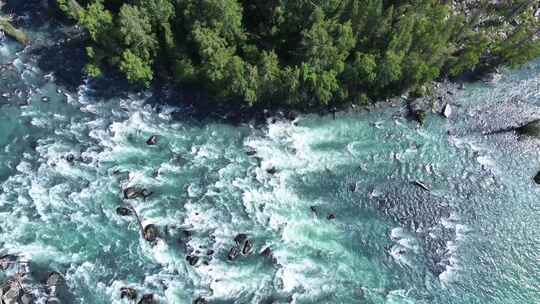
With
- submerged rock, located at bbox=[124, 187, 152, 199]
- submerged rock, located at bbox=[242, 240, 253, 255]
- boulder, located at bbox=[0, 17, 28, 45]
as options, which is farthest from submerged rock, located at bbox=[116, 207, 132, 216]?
boulder, located at bbox=[0, 17, 28, 45]

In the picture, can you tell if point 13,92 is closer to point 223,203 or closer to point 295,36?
point 223,203

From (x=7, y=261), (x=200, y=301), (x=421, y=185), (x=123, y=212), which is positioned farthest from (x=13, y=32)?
(x=421, y=185)

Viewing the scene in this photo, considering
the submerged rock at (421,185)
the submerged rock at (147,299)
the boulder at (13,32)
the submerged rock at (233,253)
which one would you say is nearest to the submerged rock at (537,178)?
the submerged rock at (421,185)

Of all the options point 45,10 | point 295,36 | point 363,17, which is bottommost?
point 45,10

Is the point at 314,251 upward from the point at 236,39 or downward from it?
downward

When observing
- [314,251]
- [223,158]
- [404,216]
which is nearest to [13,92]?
[223,158]

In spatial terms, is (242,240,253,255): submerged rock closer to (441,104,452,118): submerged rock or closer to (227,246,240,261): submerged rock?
(227,246,240,261): submerged rock
